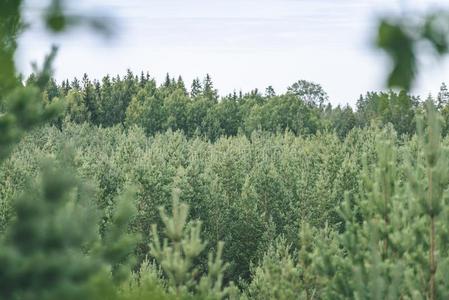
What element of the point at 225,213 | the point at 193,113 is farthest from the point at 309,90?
the point at 225,213

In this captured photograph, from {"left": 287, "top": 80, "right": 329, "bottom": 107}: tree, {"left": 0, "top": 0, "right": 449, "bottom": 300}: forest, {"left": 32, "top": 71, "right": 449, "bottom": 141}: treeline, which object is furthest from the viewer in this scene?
{"left": 287, "top": 80, "right": 329, "bottom": 107}: tree

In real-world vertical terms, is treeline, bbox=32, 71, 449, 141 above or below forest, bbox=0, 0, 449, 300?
above

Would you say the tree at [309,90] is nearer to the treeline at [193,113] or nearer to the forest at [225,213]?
the treeline at [193,113]

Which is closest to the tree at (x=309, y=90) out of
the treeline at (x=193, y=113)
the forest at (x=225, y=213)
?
the treeline at (x=193, y=113)

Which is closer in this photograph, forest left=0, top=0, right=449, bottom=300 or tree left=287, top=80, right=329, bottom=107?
forest left=0, top=0, right=449, bottom=300

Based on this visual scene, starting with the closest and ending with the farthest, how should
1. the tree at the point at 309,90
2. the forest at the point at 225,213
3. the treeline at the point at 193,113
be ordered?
the forest at the point at 225,213
the treeline at the point at 193,113
the tree at the point at 309,90

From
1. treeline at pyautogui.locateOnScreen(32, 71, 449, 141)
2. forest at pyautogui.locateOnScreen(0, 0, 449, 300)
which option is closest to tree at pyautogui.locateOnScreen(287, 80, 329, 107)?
treeline at pyautogui.locateOnScreen(32, 71, 449, 141)

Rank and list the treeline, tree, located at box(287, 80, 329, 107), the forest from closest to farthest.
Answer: the forest → the treeline → tree, located at box(287, 80, 329, 107)

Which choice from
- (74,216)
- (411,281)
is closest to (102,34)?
(74,216)

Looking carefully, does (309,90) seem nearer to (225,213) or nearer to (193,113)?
(193,113)

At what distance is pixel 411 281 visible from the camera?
8.51m

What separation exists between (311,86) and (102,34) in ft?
445

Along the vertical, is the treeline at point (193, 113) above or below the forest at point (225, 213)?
above

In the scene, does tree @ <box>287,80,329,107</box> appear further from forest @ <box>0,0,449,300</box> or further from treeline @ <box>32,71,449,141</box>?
forest @ <box>0,0,449,300</box>
